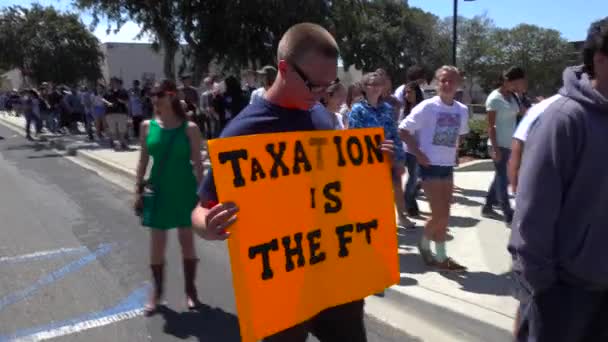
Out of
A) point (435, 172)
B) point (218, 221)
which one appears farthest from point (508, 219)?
point (218, 221)

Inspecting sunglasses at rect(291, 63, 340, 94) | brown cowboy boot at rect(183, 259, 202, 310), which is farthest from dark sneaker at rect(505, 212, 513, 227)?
sunglasses at rect(291, 63, 340, 94)

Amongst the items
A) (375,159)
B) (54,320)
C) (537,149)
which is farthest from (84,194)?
(537,149)

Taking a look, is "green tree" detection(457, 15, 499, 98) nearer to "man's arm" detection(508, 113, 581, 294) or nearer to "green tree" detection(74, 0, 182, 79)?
"green tree" detection(74, 0, 182, 79)

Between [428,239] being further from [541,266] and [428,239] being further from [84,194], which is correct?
[84,194]

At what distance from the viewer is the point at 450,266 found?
4719 millimetres

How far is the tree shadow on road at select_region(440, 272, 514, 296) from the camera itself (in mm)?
4281

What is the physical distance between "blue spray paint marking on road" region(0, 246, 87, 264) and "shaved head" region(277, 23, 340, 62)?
183 inches

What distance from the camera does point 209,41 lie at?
16.8m

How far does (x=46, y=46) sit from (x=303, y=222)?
140 feet

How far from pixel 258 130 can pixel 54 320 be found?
2.97 metres

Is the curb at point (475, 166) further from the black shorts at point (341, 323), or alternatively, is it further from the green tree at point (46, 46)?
the green tree at point (46, 46)

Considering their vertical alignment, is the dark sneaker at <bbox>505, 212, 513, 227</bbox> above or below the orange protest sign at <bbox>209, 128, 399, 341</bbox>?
below

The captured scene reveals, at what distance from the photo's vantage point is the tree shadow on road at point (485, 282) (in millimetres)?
4281

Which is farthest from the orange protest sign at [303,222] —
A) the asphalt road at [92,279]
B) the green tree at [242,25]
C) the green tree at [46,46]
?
the green tree at [46,46]
